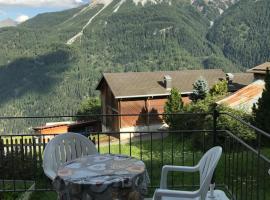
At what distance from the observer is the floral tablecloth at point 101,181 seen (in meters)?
3.23

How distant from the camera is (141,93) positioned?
35.4 metres

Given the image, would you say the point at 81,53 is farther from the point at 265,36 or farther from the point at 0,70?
the point at 265,36

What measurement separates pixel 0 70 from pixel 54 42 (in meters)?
26.4

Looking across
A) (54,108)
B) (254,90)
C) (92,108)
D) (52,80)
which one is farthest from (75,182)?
(52,80)

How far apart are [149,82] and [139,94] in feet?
10.7

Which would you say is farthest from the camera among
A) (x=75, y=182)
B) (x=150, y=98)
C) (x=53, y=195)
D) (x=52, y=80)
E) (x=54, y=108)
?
(x=52, y=80)

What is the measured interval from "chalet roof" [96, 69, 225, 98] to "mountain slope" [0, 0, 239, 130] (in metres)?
80.9

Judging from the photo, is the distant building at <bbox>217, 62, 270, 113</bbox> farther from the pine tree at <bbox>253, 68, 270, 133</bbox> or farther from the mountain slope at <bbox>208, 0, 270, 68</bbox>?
the mountain slope at <bbox>208, 0, 270, 68</bbox>

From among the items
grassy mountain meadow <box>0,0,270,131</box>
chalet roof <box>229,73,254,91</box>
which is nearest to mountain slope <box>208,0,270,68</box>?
grassy mountain meadow <box>0,0,270,131</box>

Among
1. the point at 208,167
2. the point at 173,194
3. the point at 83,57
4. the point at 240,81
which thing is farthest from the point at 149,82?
the point at 83,57

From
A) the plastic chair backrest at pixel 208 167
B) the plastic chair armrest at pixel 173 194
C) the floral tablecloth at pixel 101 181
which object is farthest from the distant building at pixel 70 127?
the plastic chair armrest at pixel 173 194

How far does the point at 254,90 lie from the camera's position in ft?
83.7

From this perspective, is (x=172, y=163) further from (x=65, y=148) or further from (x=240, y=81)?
(x=240, y=81)

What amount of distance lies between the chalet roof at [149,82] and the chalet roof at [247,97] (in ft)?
35.6
